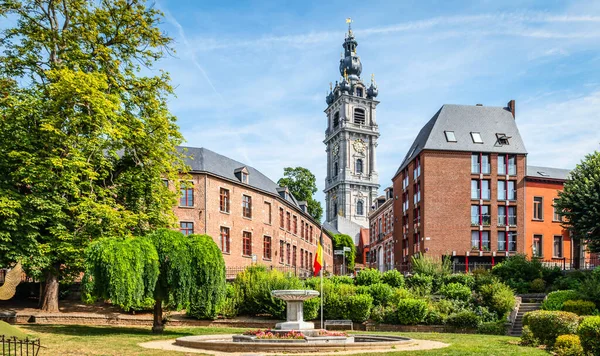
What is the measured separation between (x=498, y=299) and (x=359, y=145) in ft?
297

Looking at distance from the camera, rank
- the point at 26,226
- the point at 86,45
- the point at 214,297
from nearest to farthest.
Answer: the point at 214,297 < the point at 26,226 < the point at 86,45

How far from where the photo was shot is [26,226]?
2847 cm

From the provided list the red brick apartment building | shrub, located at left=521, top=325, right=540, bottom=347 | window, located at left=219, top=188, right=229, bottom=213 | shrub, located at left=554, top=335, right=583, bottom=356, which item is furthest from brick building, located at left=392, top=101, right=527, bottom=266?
shrub, located at left=554, top=335, right=583, bottom=356

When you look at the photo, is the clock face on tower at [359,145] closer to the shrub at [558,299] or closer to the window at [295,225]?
the window at [295,225]

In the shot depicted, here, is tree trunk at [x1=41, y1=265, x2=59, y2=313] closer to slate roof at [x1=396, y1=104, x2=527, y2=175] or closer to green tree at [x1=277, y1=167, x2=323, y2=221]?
slate roof at [x1=396, y1=104, x2=527, y2=175]

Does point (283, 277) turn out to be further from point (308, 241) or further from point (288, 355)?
point (308, 241)

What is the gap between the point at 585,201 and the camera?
38.1 meters

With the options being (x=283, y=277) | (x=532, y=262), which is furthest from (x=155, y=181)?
(x=532, y=262)

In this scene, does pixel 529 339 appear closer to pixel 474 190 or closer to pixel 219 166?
pixel 474 190

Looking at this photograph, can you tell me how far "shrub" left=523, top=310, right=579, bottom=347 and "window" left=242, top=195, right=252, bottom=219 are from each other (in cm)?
3172

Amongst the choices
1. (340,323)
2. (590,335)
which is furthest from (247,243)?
(590,335)

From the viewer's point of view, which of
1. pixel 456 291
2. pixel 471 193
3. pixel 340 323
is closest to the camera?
pixel 340 323

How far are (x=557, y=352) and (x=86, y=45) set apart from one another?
968 inches

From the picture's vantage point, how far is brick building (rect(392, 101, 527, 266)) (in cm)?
4834
